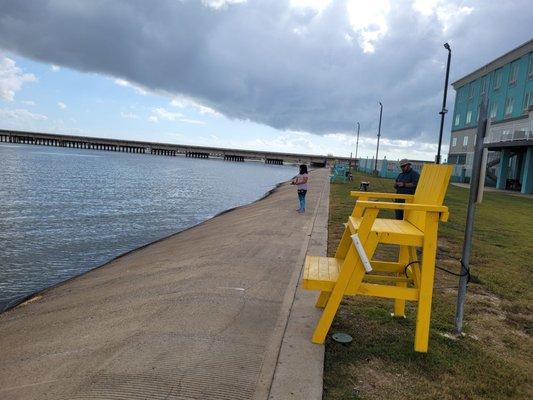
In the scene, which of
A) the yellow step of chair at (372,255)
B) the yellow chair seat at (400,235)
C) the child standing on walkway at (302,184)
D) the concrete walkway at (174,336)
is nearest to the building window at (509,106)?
the child standing on walkway at (302,184)

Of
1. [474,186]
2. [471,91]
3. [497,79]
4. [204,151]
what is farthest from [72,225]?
[204,151]

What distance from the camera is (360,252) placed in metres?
4.06

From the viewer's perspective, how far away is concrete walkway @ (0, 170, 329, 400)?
370cm

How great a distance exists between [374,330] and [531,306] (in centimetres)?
263

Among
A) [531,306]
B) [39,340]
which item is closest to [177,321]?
[39,340]

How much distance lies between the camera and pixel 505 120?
46500 millimetres

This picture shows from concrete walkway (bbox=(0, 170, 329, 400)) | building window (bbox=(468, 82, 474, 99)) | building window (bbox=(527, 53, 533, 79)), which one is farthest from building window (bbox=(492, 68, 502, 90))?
concrete walkway (bbox=(0, 170, 329, 400))

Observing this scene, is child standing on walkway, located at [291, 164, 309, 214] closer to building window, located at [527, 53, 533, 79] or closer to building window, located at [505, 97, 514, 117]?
building window, located at [527, 53, 533, 79]

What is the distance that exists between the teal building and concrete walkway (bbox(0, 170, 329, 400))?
101 feet

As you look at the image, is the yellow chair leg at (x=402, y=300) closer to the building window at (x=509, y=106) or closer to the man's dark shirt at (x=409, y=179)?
the man's dark shirt at (x=409, y=179)

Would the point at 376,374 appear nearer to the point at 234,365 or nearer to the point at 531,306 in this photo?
the point at 234,365

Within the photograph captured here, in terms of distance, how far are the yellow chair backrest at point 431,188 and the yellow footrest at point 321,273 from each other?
0.96 m

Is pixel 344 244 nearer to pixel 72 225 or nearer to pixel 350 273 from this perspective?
pixel 350 273

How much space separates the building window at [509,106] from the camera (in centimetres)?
4612
